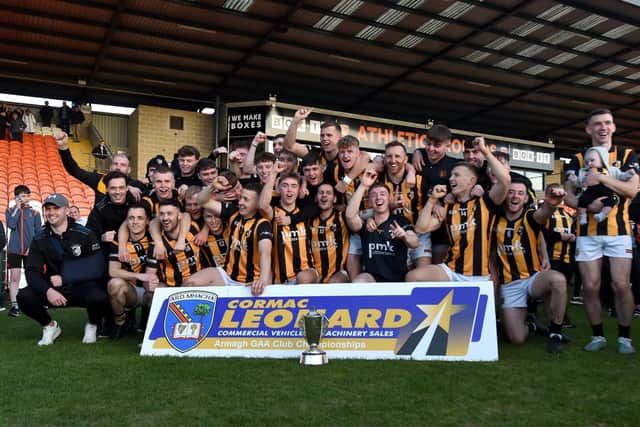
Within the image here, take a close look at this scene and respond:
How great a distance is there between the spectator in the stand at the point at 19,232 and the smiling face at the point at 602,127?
8.75 m

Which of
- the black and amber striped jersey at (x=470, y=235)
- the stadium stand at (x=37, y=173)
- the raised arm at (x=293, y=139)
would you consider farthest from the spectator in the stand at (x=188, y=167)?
the stadium stand at (x=37, y=173)

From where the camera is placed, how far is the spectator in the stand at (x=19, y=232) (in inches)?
364

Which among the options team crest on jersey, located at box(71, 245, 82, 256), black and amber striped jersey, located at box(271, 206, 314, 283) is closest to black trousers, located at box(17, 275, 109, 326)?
team crest on jersey, located at box(71, 245, 82, 256)

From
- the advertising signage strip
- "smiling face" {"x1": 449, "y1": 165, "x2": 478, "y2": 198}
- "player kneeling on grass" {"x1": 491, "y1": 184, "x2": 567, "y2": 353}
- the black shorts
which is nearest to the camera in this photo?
"player kneeling on grass" {"x1": 491, "y1": 184, "x2": 567, "y2": 353}

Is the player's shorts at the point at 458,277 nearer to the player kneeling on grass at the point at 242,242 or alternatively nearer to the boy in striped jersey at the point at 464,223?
the boy in striped jersey at the point at 464,223

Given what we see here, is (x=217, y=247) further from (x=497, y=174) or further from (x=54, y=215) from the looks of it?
(x=497, y=174)

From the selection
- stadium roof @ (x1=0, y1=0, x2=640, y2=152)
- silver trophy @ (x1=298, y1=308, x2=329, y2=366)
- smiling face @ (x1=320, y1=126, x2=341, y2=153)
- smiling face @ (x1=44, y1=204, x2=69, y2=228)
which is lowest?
silver trophy @ (x1=298, y1=308, x2=329, y2=366)

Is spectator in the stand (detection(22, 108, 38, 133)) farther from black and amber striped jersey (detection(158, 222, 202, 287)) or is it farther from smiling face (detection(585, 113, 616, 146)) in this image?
smiling face (detection(585, 113, 616, 146))

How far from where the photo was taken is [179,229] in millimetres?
5926

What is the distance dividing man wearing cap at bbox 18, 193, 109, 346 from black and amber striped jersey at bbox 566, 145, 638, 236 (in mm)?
4946

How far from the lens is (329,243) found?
5824mm

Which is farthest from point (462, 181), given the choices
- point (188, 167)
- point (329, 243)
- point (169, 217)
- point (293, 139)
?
point (188, 167)

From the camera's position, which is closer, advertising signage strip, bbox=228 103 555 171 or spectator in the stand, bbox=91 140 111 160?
advertising signage strip, bbox=228 103 555 171

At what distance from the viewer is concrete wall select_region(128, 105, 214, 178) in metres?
19.1
